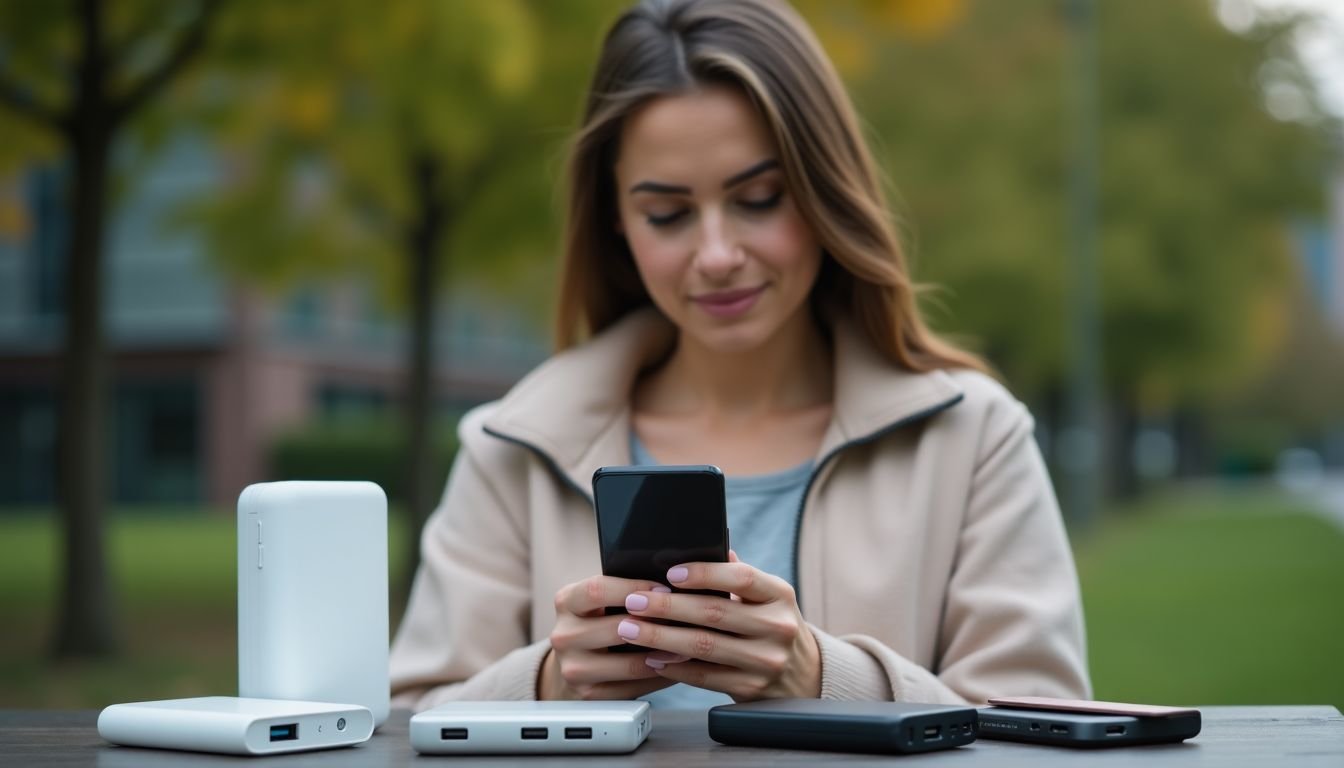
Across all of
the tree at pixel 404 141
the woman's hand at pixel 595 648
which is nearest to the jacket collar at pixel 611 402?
the woman's hand at pixel 595 648

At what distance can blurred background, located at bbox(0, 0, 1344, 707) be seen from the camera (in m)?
9.25

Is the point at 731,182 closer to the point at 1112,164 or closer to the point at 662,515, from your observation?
the point at 662,515

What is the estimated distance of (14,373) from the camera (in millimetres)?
32656

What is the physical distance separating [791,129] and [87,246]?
296 inches

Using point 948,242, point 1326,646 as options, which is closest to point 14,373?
point 948,242

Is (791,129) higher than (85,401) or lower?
higher

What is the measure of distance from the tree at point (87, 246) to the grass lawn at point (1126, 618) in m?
0.47

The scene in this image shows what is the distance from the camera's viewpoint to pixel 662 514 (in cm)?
195

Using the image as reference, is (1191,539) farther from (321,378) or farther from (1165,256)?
(321,378)

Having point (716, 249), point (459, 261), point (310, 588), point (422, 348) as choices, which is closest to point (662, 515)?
point (310, 588)

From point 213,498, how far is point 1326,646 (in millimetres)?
26481

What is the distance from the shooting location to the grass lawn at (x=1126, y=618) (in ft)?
26.8

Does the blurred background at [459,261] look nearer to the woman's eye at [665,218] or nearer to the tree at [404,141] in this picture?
the tree at [404,141]

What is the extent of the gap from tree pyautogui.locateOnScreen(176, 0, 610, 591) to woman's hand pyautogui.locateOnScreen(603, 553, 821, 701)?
5784 millimetres
